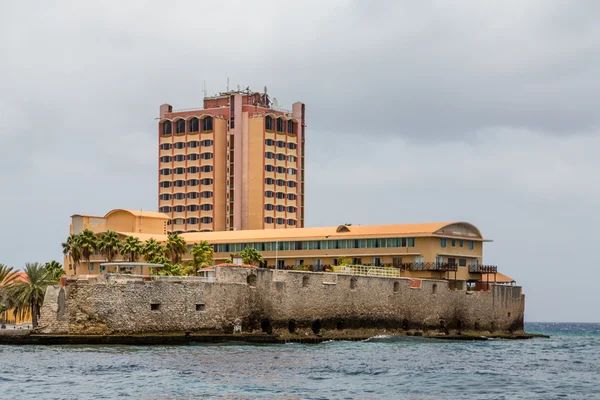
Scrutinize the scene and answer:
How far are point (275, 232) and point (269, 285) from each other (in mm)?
33522

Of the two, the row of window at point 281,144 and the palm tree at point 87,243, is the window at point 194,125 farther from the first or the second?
the palm tree at point 87,243

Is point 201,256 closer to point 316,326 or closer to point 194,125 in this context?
point 316,326

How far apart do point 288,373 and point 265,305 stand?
27127 mm

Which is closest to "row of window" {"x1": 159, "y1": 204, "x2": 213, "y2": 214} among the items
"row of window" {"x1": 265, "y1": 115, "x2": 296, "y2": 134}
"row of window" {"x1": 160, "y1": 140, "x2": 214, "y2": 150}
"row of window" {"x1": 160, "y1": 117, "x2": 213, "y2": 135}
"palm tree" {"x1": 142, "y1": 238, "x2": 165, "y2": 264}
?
"row of window" {"x1": 160, "y1": 140, "x2": 214, "y2": 150}

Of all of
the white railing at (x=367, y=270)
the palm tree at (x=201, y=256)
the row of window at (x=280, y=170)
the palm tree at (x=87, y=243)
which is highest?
the row of window at (x=280, y=170)

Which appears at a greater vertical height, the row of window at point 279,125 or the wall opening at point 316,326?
the row of window at point 279,125

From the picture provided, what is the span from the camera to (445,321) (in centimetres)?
10181

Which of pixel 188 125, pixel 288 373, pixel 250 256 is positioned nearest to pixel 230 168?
pixel 188 125

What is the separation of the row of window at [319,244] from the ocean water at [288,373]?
1090 inches

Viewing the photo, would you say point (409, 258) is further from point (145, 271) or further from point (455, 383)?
point (455, 383)

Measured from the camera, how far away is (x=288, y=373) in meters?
58.3

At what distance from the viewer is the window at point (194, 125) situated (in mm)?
156375

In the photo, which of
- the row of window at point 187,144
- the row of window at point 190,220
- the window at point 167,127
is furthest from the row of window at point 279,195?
the window at point 167,127

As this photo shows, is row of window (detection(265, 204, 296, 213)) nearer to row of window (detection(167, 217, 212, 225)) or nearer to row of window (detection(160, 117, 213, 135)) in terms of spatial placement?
row of window (detection(167, 217, 212, 225))
